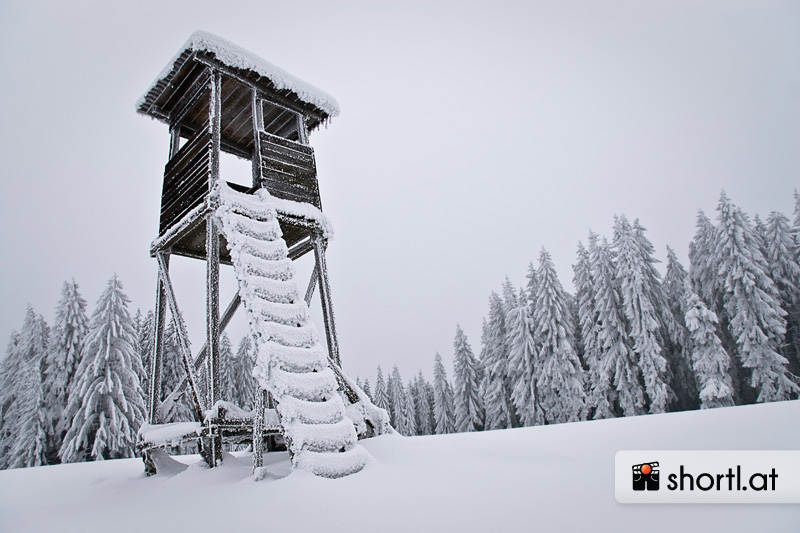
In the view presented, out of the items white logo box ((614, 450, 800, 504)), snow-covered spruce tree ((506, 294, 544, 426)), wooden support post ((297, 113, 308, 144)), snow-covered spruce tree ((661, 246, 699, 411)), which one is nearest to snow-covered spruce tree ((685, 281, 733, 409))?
snow-covered spruce tree ((661, 246, 699, 411))

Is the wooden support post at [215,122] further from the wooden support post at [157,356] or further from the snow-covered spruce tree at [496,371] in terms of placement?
the snow-covered spruce tree at [496,371]

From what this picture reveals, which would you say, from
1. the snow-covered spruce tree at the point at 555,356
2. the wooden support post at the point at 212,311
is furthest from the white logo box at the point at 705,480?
the snow-covered spruce tree at the point at 555,356

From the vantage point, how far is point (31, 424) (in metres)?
22.8

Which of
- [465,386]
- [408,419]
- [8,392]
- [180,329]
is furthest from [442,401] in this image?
[180,329]

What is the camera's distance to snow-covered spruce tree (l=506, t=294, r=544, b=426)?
98.9 ft

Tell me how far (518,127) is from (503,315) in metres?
134

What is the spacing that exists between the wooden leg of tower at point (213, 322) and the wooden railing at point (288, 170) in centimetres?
195

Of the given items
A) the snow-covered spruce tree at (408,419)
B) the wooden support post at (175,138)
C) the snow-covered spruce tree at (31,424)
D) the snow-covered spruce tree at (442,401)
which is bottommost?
the snow-covered spruce tree at (408,419)

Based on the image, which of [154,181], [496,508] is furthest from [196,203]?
[154,181]

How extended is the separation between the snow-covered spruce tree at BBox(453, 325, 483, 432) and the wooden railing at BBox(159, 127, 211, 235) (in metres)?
31.7

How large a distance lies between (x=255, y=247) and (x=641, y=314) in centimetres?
2825

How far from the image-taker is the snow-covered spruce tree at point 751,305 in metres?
24.8

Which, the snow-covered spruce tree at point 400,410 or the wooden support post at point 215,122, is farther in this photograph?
the snow-covered spruce tree at point 400,410

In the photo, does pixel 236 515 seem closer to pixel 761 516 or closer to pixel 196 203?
pixel 761 516
